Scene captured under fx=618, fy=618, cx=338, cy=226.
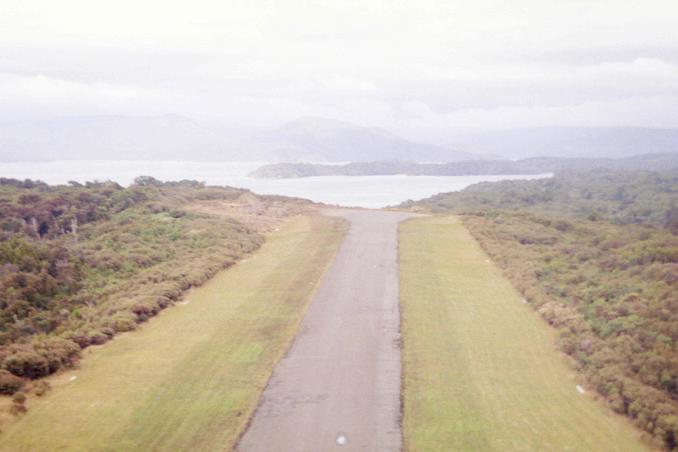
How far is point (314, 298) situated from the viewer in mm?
21531

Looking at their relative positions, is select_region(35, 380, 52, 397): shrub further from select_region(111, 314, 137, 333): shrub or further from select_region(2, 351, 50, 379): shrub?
select_region(111, 314, 137, 333): shrub

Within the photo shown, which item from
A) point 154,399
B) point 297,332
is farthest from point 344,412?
point 297,332

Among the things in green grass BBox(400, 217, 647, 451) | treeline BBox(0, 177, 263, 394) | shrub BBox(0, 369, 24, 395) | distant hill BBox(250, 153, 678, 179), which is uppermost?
distant hill BBox(250, 153, 678, 179)

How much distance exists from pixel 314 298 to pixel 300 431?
9.65 meters

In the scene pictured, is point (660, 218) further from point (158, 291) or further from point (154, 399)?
point (154, 399)

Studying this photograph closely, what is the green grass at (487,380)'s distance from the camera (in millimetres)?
12148

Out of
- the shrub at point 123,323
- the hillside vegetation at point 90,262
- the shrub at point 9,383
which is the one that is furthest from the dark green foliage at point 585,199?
the shrub at point 9,383

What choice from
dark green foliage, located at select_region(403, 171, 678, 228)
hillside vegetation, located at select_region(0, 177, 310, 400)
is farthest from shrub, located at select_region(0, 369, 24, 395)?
dark green foliage, located at select_region(403, 171, 678, 228)

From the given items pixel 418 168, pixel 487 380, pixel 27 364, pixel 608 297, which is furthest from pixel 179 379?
pixel 418 168

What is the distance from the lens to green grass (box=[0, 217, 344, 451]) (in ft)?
38.8

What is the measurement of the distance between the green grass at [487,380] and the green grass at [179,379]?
364cm

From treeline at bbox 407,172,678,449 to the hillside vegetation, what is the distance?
12.9 meters

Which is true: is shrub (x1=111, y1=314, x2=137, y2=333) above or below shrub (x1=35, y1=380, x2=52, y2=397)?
above

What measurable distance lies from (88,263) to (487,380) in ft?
55.6
